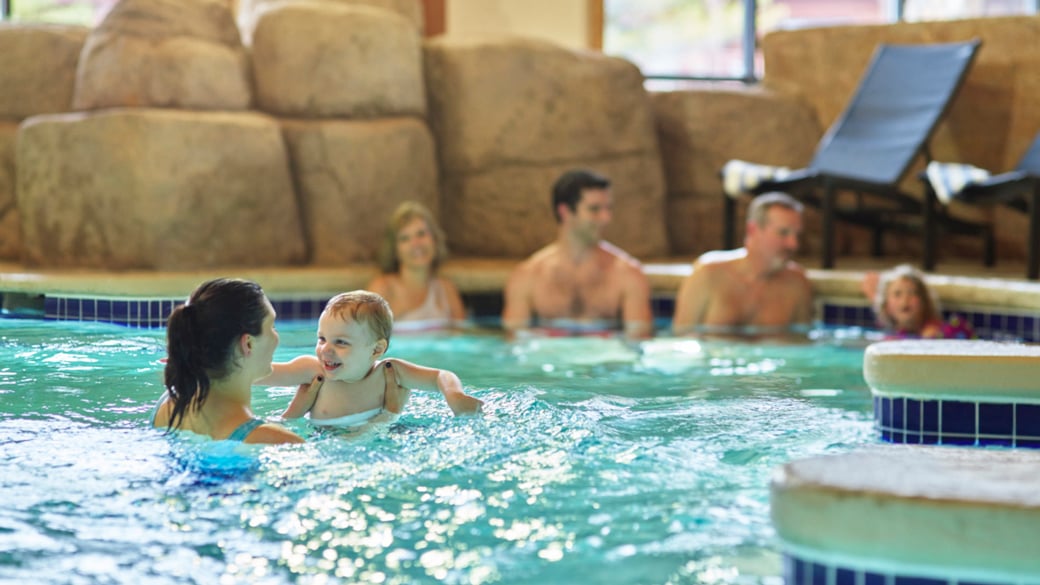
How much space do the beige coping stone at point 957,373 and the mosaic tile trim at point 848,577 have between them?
157 cm

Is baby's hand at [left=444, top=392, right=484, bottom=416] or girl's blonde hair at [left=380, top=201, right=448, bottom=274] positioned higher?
girl's blonde hair at [left=380, top=201, right=448, bottom=274]

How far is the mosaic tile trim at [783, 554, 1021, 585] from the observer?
2.10m

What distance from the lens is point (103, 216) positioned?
23.6 ft

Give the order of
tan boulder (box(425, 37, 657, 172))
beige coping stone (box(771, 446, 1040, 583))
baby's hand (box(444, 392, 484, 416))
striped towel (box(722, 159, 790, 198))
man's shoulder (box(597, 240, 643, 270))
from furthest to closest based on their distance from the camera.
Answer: tan boulder (box(425, 37, 657, 172)), striped towel (box(722, 159, 790, 198)), man's shoulder (box(597, 240, 643, 270)), baby's hand (box(444, 392, 484, 416)), beige coping stone (box(771, 446, 1040, 583))

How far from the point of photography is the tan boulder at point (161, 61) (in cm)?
745

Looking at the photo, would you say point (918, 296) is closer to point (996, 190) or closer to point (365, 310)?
point (996, 190)

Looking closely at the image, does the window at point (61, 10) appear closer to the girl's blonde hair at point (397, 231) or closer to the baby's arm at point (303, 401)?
the girl's blonde hair at point (397, 231)

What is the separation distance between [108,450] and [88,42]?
492cm

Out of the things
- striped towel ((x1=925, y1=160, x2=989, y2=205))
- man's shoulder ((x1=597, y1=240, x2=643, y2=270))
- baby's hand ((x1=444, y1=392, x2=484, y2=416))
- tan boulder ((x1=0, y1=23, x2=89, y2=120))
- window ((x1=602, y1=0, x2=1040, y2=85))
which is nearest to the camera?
baby's hand ((x1=444, y1=392, x2=484, y2=416))

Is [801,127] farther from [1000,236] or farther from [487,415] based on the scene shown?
[487,415]

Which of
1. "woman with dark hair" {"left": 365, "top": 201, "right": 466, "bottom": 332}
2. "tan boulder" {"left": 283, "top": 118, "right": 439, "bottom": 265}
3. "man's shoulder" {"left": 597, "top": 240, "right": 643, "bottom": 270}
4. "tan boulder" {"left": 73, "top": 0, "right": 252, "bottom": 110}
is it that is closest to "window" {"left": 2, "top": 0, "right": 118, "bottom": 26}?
"tan boulder" {"left": 73, "top": 0, "right": 252, "bottom": 110}

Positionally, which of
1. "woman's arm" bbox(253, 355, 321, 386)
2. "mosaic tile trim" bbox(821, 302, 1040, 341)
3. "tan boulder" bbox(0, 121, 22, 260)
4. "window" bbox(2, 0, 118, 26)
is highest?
"window" bbox(2, 0, 118, 26)

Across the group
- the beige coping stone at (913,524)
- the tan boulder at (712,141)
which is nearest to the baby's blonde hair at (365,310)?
the beige coping stone at (913,524)

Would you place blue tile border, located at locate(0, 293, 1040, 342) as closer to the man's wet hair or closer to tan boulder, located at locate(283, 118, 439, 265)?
tan boulder, located at locate(283, 118, 439, 265)
